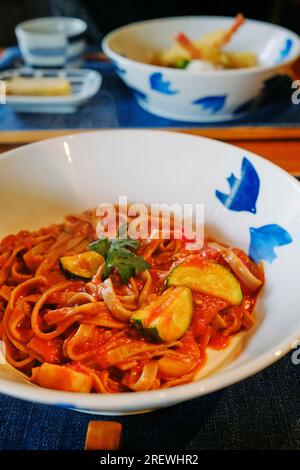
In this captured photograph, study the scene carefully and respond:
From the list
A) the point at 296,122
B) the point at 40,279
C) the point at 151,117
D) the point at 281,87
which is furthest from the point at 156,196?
the point at 281,87

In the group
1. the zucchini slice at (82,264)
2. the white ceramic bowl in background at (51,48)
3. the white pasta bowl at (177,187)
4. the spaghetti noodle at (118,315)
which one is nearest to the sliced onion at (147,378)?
the spaghetti noodle at (118,315)

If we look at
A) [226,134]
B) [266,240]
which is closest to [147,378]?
[266,240]

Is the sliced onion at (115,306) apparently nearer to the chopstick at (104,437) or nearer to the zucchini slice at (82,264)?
the zucchini slice at (82,264)

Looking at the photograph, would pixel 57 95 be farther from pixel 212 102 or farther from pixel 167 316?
pixel 167 316
